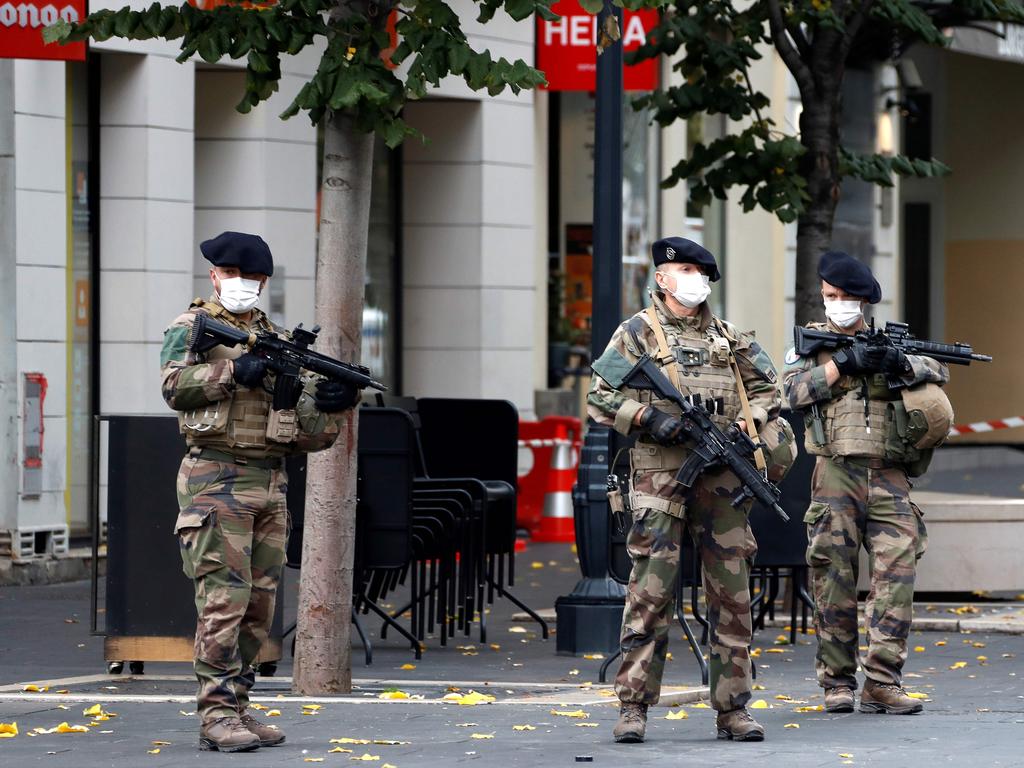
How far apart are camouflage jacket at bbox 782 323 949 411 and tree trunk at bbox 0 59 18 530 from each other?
20.0 feet

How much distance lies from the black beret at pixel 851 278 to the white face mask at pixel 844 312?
0.05 metres

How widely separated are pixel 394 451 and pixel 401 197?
8.82 metres

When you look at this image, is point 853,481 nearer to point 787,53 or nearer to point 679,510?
point 679,510

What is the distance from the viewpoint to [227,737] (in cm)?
747

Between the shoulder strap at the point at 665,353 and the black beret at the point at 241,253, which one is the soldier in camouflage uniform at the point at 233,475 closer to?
the black beret at the point at 241,253

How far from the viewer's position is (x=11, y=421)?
534 inches

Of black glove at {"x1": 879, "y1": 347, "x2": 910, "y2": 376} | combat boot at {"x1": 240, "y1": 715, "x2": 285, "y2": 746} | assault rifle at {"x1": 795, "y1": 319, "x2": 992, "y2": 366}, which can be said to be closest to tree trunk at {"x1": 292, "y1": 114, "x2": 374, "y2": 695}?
combat boot at {"x1": 240, "y1": 715, "x2": 285, "y2": 746}

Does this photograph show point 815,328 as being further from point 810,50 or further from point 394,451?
point 810,50

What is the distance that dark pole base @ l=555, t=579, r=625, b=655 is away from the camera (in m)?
10.6

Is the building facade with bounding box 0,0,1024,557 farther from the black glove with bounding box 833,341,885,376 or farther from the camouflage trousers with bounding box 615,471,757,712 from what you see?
the camouflage trousers with bounding box 615,471,757,712

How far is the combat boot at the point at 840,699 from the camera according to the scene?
28.6 feet

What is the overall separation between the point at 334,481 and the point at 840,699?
229 centimetres

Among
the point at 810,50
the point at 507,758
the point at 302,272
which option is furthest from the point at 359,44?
the point at 302,272

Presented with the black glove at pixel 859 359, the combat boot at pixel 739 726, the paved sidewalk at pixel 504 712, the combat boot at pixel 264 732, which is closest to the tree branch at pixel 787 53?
the paved sidewalk at pixel 504 712
